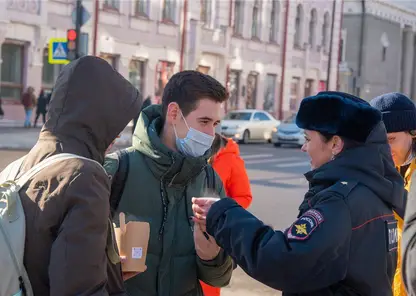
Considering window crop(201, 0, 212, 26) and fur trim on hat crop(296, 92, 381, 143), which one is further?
window crop(201, 0, 212, 26)

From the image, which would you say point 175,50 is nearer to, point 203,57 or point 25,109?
point 203,57

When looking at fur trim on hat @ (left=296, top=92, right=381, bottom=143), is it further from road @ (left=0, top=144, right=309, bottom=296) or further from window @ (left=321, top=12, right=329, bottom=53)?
window @ (left=321, top=12, right=329, bottom=53)

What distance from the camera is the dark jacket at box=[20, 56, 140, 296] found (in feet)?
6.63

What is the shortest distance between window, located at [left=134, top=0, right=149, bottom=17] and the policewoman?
88.8ft

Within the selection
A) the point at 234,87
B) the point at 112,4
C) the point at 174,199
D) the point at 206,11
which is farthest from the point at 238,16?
the point at 174,199

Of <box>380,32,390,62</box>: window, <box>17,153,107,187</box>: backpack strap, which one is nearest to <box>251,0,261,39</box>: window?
<box>380,32,390,62</box>: window

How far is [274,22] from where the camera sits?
37469mm

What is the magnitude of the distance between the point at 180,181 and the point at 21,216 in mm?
1113

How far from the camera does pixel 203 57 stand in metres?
32.3

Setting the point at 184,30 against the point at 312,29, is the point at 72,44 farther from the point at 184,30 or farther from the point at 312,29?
the point at 312,29

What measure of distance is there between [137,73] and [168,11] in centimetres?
342

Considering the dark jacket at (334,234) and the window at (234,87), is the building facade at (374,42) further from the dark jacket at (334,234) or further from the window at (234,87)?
the dark jacket at (334,234)

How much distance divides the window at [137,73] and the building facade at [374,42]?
18.2 metres

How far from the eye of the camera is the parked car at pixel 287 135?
2625 cm
